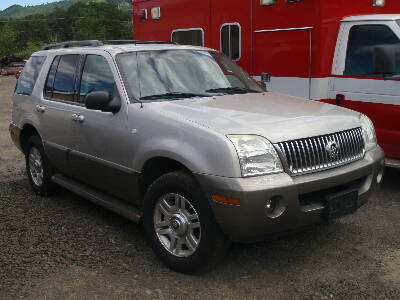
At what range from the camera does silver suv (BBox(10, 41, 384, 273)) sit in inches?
142

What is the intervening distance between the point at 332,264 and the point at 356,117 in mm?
1250

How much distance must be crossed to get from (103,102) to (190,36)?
13.8 ft

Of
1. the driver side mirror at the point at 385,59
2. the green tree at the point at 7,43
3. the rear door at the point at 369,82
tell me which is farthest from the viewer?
the green tree at the point at 7,43

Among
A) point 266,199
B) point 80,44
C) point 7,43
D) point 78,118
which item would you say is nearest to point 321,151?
point 266,199

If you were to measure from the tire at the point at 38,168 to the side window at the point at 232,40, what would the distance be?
3098mm

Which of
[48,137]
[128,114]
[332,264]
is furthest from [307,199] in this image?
[48,137]

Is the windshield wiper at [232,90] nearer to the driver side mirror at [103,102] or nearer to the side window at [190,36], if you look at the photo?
the driver side mirror at [103,102]

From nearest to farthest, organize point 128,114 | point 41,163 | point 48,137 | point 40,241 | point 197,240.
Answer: point 197,240, point 128,114, point 40,241, point 48,137, point 41,163

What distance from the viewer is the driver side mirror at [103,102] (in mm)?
4402

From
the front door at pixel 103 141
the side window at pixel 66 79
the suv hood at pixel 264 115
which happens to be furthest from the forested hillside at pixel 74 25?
the suv hood at pixel 264 115

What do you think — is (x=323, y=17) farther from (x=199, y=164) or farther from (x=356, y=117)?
(x=199, y=164)

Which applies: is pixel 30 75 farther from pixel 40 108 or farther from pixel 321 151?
pixel 321 151

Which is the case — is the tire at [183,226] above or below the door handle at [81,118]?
below

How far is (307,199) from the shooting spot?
3834 mm
